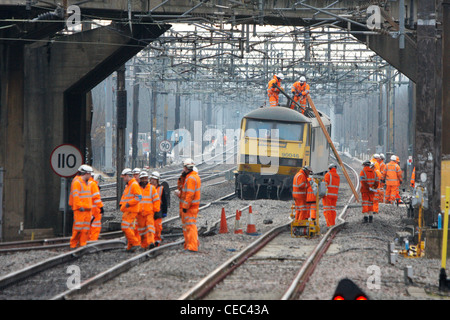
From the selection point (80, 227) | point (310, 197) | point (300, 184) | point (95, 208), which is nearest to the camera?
point (80, 227)

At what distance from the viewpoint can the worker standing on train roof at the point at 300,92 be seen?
2690 cm

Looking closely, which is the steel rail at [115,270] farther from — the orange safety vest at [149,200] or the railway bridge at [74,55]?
the railway bridge at [74,55]

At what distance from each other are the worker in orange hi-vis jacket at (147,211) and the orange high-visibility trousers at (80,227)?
935 millimetres

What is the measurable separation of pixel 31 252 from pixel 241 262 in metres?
3.92

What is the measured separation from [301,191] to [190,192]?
14.3 feet

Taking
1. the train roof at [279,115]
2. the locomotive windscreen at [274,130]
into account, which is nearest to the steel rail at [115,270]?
the locomotive windscreen at [274,130]

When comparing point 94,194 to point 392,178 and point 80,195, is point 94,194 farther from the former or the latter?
point 392,178

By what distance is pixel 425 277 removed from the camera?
11.8 metres

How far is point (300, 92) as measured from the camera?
2720 cm

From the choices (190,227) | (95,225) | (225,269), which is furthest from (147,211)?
(225,269)

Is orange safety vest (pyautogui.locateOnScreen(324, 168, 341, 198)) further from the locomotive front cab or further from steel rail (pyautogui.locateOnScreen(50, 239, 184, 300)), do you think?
the locomotive front cab
